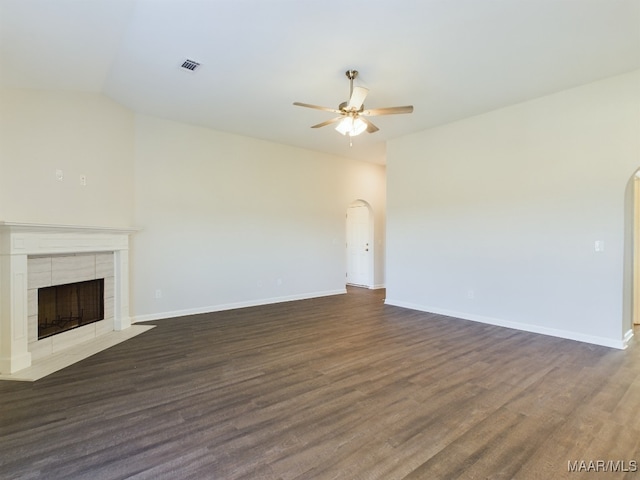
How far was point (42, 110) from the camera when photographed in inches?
139

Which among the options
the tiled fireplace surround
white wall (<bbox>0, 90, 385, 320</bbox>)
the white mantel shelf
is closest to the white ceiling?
white wall (<bbox>0, 90, 385, 320</bbox>)

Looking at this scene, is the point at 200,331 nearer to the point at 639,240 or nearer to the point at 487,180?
the point at 487,180

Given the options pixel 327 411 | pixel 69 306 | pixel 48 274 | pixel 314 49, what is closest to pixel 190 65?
pixel 314 49

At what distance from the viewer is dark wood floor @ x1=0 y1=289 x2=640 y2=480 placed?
183cm

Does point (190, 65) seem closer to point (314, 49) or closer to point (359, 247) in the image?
point (314, 49)

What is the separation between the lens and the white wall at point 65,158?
10.7ft

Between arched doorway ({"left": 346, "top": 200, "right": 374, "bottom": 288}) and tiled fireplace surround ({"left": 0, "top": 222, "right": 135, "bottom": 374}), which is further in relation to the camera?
arched doorway ({"left": 346, "top": 200, "right": 374, "bottom": 288})

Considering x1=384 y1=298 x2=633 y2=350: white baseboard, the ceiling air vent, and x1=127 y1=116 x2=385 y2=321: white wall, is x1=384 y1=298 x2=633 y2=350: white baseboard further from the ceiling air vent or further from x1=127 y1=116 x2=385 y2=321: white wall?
the ceiling air vent

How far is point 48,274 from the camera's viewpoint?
11.6 feet

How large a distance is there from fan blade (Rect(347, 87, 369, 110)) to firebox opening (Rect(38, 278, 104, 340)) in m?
3.91

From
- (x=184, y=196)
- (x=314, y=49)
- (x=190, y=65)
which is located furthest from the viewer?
(x=184, y=196)

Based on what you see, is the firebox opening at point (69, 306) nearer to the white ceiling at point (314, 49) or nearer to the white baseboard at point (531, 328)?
the white ceiling at point (314, 49)

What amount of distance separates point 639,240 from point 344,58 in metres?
4.87

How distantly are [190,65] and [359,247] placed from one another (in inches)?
236
